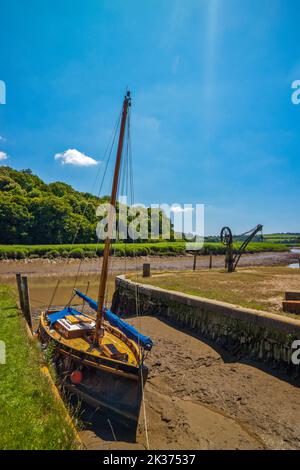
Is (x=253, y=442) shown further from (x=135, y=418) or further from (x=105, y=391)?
(x=105, y=391)

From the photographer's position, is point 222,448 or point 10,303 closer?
point 222,448

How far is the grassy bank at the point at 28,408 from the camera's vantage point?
427cm

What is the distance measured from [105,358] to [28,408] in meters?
2.05

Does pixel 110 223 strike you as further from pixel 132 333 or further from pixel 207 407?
pixel 207 407

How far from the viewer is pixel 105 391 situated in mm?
6879

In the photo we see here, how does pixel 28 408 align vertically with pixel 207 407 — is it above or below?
above

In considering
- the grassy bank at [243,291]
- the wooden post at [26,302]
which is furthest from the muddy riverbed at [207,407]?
the wooden post at [26,302]

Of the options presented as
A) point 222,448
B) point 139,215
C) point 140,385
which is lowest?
point 222,448

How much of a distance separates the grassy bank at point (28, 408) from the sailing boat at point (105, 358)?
0.94 meters

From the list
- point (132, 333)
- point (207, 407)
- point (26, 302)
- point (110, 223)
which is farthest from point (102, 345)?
point (26, 302)

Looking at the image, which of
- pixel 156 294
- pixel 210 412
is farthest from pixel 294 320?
pixel 156 294

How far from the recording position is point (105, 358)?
6848 millimetres

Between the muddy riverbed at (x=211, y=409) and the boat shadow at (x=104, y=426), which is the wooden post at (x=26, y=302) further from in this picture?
the boat shadow at (x=104, y=426)

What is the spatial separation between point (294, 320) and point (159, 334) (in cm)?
523
